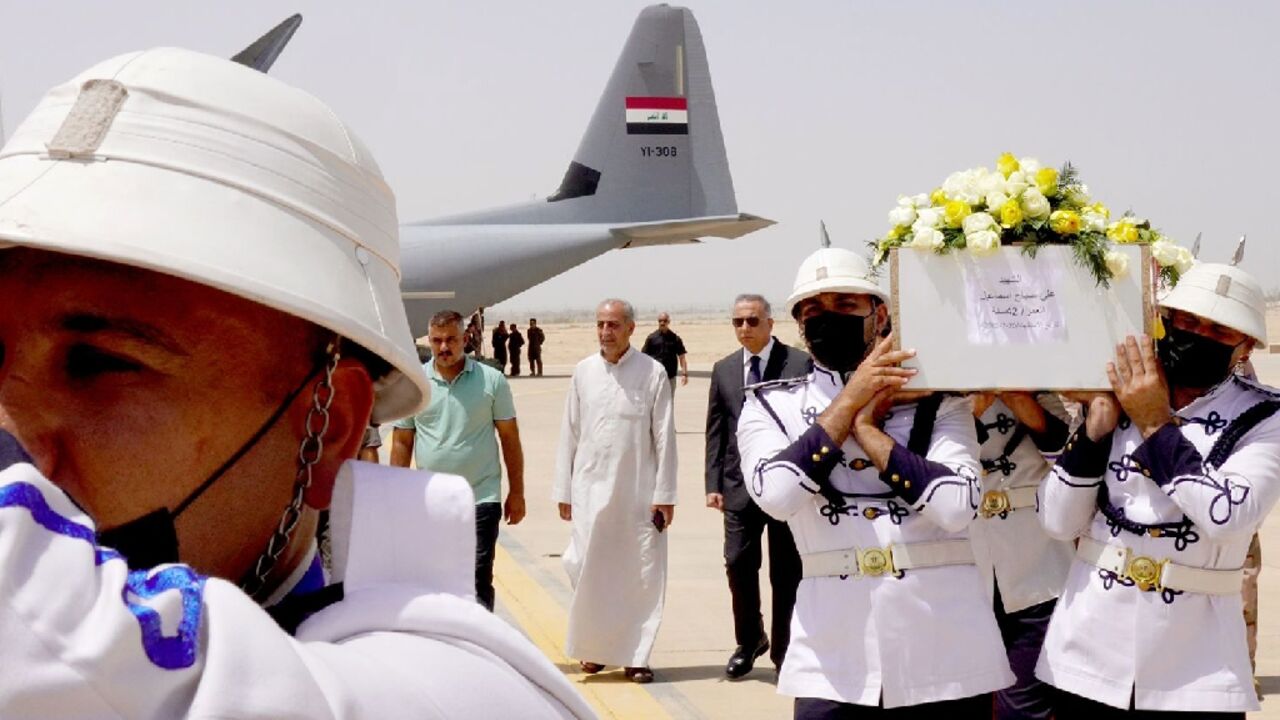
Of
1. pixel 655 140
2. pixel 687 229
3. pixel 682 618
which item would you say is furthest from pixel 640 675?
pixel 655 140

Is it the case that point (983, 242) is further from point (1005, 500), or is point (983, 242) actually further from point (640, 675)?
point (640, 675)

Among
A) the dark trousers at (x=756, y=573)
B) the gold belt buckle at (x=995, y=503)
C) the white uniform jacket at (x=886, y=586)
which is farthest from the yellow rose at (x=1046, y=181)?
the dark trousers at (x=756, y=573)

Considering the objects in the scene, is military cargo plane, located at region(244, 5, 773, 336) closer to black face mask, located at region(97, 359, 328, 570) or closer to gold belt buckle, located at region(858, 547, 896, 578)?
gold belt buckle, located at region(858, 547, 896, 578)

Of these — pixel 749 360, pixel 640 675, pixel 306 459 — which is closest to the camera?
pixel 306 459

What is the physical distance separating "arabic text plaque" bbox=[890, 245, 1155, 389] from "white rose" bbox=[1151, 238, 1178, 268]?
0.23 meters

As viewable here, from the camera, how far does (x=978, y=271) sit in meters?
4.07

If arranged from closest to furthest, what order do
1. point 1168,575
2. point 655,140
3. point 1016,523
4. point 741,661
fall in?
point 1168,575, point 1016,523, point 741,661, point 655,140

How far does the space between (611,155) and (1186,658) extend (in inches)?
969

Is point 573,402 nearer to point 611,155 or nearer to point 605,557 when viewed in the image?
point 605,557

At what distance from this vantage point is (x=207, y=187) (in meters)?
1.02

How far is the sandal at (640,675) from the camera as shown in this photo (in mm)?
6699

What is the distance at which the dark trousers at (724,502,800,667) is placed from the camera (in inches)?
251

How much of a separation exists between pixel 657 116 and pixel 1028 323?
25177 mm

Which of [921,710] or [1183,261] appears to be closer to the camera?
[921,710]
